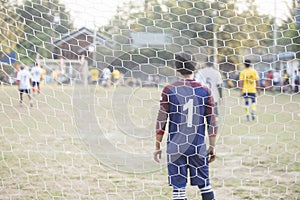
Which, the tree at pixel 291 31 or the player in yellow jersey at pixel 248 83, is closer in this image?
the tree at pixel 291 31

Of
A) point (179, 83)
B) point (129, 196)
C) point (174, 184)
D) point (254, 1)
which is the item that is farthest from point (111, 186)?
point (254, 1)

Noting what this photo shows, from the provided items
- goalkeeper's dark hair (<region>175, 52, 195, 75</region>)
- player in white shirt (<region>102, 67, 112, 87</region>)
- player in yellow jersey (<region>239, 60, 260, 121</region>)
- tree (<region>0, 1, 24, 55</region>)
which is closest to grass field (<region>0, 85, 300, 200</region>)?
player in white shirt (<region>102, 67, 112, 87</region>)

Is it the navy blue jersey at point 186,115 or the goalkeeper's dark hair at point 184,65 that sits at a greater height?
the goalkeeper's dark hair at point 184,65

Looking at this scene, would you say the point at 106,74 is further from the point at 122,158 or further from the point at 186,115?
the point at 186,115

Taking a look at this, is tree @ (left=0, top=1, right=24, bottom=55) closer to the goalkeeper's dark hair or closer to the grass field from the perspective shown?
the grass field

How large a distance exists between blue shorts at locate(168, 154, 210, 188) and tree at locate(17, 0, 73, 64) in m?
1.67

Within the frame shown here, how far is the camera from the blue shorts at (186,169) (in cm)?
301

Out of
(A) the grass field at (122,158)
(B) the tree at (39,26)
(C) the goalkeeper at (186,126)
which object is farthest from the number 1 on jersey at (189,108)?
(B) the tree at (39,26)

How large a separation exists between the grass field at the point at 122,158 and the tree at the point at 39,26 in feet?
3.17

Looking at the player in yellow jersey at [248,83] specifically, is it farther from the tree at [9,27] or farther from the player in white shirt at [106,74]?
the tree at [9,27]

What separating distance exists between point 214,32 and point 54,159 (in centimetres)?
239

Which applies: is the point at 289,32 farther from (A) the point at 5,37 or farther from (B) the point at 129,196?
(A) the point at 5,37

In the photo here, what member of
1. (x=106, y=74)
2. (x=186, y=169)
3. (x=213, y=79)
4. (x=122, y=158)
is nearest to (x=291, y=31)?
(x=186, y=169)

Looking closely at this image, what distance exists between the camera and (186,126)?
9.95ft
